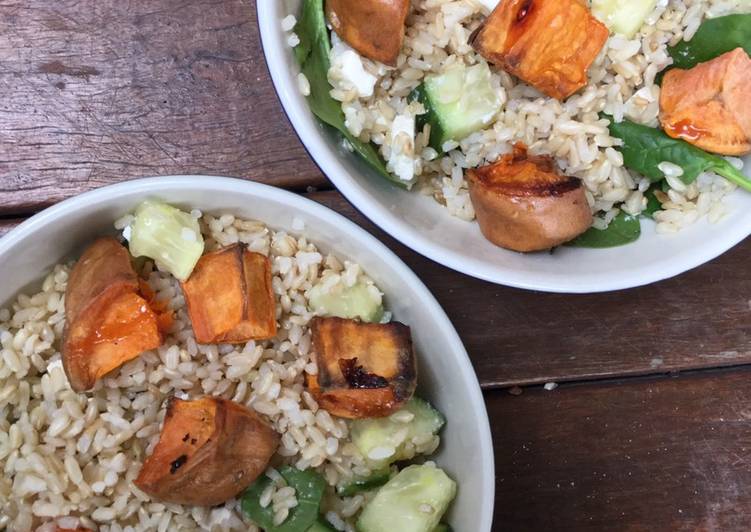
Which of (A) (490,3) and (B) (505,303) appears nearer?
(A) (490,3)

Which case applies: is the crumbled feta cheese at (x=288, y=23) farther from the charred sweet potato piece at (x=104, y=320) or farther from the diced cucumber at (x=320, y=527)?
the diced cucumber at (x=320, y=527)

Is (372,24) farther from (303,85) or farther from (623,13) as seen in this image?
(623,13)

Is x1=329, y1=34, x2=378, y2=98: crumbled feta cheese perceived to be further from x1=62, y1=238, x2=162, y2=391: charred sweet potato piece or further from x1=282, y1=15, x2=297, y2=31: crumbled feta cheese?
x1=62, y1=238, x2=162, y2=391: charred sweet potato piece

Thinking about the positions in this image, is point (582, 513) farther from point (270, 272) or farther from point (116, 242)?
point (116, 242)

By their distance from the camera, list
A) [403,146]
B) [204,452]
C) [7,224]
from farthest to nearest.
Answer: [7,224]
[403,146]
[204,452]

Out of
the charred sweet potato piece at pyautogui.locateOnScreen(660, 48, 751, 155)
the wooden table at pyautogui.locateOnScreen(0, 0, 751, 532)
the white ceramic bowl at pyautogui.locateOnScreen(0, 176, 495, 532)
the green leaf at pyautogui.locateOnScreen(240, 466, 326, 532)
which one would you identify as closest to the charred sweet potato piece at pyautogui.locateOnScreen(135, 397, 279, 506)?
the green leaf at pyautogui.locateOnScreen(240, 466, 326, 532)

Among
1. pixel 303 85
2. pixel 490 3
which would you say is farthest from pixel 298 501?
pixel 490 3

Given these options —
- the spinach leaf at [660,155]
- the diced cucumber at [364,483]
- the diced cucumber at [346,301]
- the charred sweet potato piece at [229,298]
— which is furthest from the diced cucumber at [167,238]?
the spinach leaf at [660,155]

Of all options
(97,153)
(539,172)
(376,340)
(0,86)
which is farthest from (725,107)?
(0,86)
